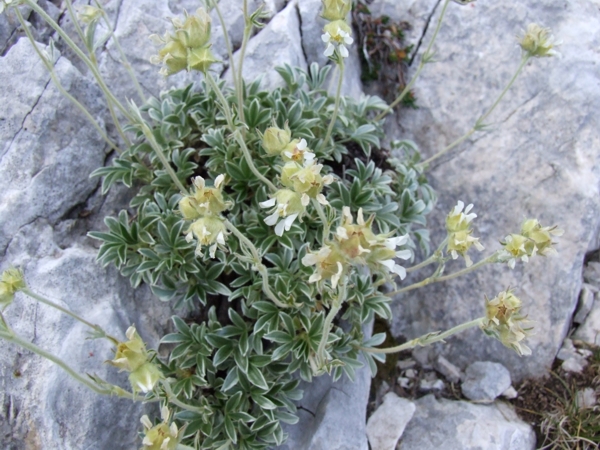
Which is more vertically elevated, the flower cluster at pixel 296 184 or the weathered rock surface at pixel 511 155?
the flower cluster at pixel 296 184

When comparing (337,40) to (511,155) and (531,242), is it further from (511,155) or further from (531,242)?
(511,155)

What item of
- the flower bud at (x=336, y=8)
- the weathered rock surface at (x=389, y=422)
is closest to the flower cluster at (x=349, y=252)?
the flower bud at (x=336, y=8)

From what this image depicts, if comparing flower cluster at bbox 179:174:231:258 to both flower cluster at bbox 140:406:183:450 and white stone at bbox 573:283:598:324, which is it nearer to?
flower cluster at bbox 140:406:183:450

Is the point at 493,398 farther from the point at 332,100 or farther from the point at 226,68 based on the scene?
the point at 226,68

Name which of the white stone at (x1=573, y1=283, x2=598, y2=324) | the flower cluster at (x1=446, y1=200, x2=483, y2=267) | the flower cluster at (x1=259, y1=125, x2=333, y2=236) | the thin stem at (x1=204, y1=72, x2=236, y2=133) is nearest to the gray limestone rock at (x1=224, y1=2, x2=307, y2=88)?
the thin stem at (x1=204, y1=72, x2=236, y2=133)

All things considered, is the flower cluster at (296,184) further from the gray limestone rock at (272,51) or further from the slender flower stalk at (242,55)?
the gray limestone rock at (272,51)
